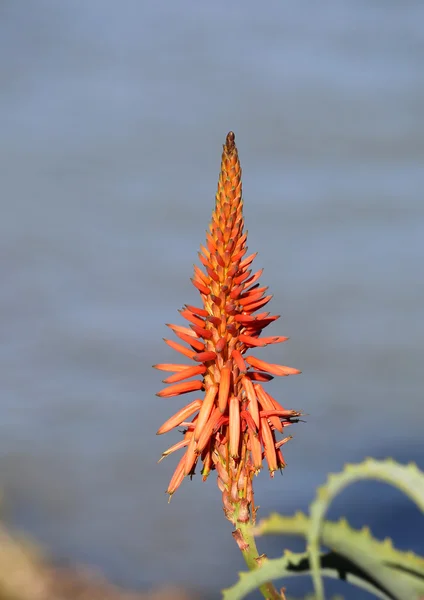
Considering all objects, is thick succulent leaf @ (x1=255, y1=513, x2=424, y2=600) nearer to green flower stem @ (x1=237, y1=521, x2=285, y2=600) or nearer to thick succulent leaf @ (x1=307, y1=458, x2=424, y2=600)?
thick succulent leaf @ (x1=307, y1=458, x2=424, y2=600)

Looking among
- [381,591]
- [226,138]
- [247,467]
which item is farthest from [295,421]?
[381,591]

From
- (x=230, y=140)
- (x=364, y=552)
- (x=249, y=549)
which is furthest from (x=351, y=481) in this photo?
(x=230, y=140)

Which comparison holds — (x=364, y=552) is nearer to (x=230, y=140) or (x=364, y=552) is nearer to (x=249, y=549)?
(x=249, y=549)

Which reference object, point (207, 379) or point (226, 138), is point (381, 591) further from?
point (226, 138)

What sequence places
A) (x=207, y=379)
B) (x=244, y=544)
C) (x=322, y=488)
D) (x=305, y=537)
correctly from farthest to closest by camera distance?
(x=207, y=379) < (x=244, y=544) < (x=305, y=537) < (x=322, y=488)

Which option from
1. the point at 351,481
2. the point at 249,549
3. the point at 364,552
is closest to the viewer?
the point at 351,481

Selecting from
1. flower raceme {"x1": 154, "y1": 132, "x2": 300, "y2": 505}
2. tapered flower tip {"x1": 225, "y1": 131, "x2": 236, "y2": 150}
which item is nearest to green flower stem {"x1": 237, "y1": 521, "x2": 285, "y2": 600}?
flower raceme {"x1": 154, "y1": 132, "x2": 300, "y2": 505}

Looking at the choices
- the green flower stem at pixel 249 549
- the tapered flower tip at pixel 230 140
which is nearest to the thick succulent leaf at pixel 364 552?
the green flower stem at pixel 249 549

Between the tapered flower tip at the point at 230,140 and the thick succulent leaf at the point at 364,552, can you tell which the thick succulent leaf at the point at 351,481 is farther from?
the tapered flower tip at the point at 230,140
